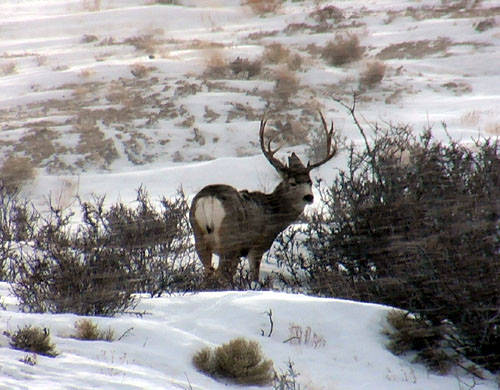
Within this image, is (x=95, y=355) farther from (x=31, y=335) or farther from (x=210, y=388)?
(x=210, y=388)

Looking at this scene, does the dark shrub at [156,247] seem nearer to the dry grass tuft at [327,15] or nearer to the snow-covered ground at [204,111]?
the snow-covered ground at [204,111]

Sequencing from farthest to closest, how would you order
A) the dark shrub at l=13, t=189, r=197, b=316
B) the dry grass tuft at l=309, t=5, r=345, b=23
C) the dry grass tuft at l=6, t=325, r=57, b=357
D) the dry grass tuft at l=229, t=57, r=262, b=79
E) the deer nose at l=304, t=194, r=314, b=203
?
the dry grass tuft at l=309, t=5, r=345, b=23 → the dry grass tuft at l=229, t=57, r=262, b=79 → the deer nose at l=304, t=194, r=314, b=203 → the dark shrub at l=13, t=189, r=197, b=316 → the dry grass tuft at l=6, t=325, r=57, b=357

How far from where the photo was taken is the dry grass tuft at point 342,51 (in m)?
22.5

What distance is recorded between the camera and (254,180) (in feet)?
45.5

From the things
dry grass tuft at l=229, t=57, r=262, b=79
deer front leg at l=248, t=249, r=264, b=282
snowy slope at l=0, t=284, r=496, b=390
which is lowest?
deer front leg at l=248, t=249, r=264, b=282

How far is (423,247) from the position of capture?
240 inches

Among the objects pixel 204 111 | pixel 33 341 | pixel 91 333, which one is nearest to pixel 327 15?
pixel 204 111

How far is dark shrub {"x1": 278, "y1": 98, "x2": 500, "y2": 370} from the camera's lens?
5.73 metres

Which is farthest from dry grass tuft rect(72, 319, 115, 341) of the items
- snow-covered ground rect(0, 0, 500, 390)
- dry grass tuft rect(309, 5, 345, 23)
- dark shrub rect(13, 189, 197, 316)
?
dry grass tuft rect(309, 5, 345, 23)

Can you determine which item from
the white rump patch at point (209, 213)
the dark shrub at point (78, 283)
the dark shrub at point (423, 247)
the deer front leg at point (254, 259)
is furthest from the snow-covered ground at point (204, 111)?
the deer front leg at point (254, 259)

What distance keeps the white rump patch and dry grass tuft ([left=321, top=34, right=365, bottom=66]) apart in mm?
15275

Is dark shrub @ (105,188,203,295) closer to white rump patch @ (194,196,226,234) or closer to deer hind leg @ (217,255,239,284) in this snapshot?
deer hind leg @ (217,255,239,284)

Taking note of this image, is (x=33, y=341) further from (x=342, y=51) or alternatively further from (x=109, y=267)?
(x=342, y=51)

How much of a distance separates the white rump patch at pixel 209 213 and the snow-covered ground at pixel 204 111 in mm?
1582
